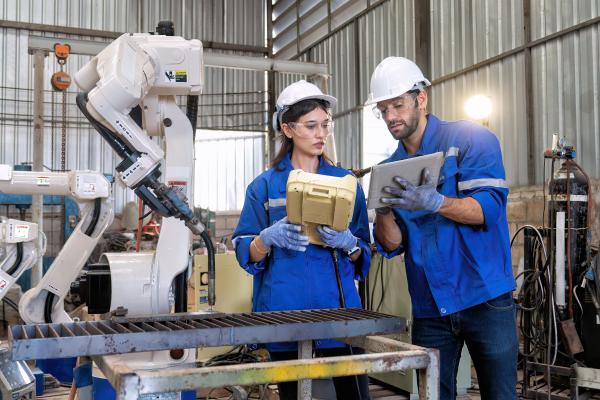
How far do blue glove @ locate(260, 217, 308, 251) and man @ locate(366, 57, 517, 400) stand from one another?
254 mm

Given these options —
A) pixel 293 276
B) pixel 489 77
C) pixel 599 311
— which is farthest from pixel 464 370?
pixel 489 77

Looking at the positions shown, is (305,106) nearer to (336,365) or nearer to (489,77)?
(336,365)

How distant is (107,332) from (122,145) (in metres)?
1.00

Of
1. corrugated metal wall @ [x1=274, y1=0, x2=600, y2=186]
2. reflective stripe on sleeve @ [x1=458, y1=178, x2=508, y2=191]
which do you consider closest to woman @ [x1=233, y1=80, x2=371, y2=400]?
reflective stripe on sleeve @ [x1=458, y1=178, x2=508, y2=191]

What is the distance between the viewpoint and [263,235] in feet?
5.54

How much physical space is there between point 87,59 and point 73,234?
690 centimetres

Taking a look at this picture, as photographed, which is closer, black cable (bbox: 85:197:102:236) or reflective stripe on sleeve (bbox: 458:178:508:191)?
reflective stripe on sleeve (bbox: 458:178:508:191)

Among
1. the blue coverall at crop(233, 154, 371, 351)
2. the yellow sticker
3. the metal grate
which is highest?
the yellow sticker

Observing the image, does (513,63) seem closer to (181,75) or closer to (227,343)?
(181,75)

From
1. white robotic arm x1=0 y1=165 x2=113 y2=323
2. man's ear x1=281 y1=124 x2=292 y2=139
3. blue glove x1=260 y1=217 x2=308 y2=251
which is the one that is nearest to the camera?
blue glove x1=260 y1=217 x2=308 y2=251

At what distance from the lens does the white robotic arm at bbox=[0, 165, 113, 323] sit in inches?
119

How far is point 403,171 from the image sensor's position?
1.57 m

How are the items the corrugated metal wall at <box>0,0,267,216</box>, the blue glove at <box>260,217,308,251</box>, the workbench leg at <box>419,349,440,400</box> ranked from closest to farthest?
the workbench leg at <box>419,349,440,400</box>
the blue glove at <box>260,217,308,251</box>
the corrugated metal wall at <box>0,0,267,216</box>

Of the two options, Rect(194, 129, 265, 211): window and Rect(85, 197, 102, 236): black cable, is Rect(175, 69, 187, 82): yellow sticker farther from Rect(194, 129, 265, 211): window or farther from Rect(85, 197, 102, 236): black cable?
Rect(194, 129, 265, 211): window
